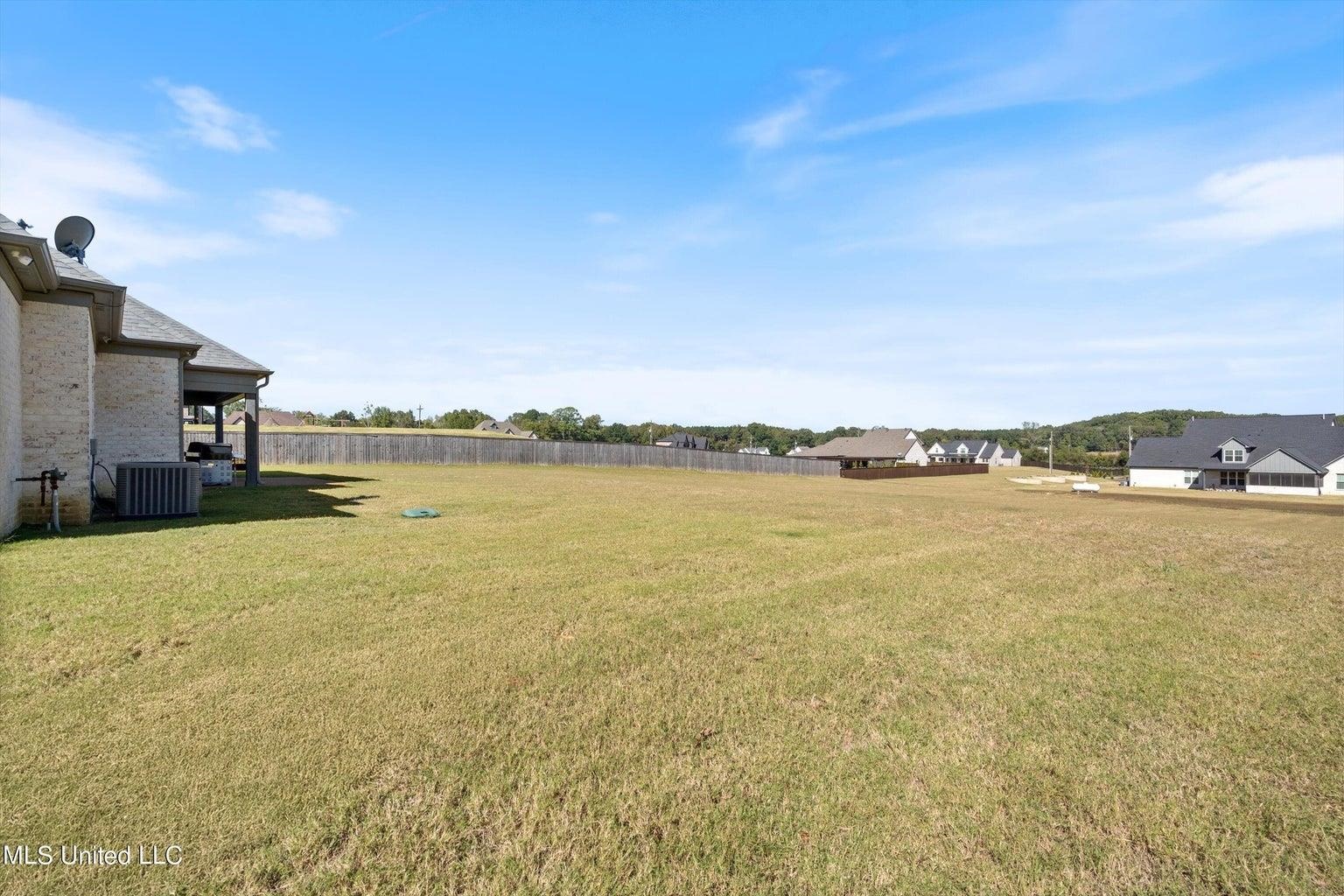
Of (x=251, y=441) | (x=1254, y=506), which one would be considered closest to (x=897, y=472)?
(x=1254, y=506)

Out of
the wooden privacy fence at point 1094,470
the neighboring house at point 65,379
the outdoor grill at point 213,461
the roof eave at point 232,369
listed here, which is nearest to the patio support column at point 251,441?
the outdoor grill at point 213,461

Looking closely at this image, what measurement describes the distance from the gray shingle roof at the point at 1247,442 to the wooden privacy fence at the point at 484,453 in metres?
28.0

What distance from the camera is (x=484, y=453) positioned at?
3822 centimetres

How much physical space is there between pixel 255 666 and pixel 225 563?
12.1ft

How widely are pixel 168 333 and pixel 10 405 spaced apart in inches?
→ 284

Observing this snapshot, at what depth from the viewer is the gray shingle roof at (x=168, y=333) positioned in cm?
1428

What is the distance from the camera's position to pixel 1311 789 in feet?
10.6

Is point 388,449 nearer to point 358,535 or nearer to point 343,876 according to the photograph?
point 358,535

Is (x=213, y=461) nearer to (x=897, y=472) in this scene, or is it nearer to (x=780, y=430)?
(x=897, y=472)

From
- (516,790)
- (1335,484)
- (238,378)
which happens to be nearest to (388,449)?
(238,378)

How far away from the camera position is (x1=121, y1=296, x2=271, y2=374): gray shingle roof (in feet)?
46.9

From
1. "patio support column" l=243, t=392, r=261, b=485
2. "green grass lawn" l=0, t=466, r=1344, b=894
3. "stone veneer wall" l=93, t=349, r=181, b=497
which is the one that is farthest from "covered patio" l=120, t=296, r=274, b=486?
"green grass lawn" l=0, t=466, r=1344, b=894

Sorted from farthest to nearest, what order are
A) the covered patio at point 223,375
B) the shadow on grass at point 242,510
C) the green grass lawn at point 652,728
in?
1. the covered patio at point 223,375
2. the shadow on grass at point 242,510
3. the green grass lawn at point 652,728

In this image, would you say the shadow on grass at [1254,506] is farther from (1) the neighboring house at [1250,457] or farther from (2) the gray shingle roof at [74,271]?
(2) the gray shingle roof at [74,271]
